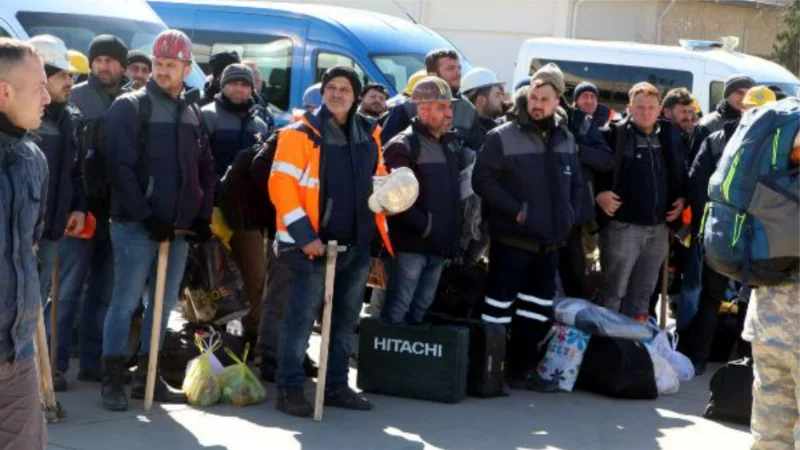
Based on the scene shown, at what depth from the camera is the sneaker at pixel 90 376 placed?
8.80m

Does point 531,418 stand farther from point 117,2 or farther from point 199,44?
point 199,44

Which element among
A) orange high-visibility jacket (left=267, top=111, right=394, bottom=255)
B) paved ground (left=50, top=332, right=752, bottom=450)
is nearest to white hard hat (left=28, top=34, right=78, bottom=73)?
orange high-visibility jacket (left=267, top=111, right=394, bottom=255)

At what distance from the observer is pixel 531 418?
8703mm

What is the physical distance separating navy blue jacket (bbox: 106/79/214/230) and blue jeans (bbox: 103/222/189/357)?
0.12m

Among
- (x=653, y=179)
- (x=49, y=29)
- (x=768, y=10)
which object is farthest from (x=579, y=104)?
(x=768, y=10)

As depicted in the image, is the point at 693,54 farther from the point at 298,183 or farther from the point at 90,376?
the point at 90,376

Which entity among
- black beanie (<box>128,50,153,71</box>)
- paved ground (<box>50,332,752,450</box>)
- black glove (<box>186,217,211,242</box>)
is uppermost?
black beanie (<box>128,50,153,71</box>)

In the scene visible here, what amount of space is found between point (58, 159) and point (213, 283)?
1592mm

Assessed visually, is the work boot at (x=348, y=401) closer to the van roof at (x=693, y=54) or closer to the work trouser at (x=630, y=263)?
the work trouser at (x=630, y=263)

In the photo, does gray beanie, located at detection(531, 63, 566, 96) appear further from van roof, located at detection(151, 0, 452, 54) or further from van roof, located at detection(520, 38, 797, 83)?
van roof, located at detection(520, 38, 797, 83)

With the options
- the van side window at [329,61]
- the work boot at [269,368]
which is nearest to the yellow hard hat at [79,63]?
the work boot at [269,368]

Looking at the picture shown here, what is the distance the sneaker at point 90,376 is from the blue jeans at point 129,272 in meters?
0.68

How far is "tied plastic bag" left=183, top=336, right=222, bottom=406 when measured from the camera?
8359 mm

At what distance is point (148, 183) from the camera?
26.3ft
